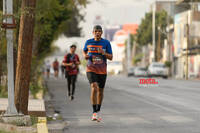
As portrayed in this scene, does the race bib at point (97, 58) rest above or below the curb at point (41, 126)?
above

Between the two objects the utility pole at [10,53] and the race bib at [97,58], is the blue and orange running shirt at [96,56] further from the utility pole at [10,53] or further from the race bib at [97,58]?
the utility pole at [10,53]

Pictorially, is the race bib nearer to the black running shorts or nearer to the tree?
the black running shorts

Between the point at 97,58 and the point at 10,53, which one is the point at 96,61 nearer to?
the point at 97,58

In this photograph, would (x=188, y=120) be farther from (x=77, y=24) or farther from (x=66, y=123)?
(x=77, y=24)

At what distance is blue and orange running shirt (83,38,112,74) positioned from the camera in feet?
36.5

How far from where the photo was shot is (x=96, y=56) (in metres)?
11.1

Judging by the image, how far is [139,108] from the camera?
1478 cm

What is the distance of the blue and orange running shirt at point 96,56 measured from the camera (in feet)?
36.5

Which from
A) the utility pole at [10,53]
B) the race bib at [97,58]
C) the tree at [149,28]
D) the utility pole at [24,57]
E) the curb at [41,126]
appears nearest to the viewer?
the curb at [41,126]

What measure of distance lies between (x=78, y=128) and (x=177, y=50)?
256 feet

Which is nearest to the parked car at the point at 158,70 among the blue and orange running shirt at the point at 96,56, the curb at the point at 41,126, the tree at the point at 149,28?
the tree at the point at 149,28

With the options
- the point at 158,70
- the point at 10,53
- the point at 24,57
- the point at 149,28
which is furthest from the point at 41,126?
the point at 149,28

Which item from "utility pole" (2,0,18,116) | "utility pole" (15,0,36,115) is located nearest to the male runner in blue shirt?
"utility pole" (15,0,36,115)

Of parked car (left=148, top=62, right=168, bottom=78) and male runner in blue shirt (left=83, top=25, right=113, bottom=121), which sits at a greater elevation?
male runner in blue shirt (left=83, top=25, right=113, bottom=121)
